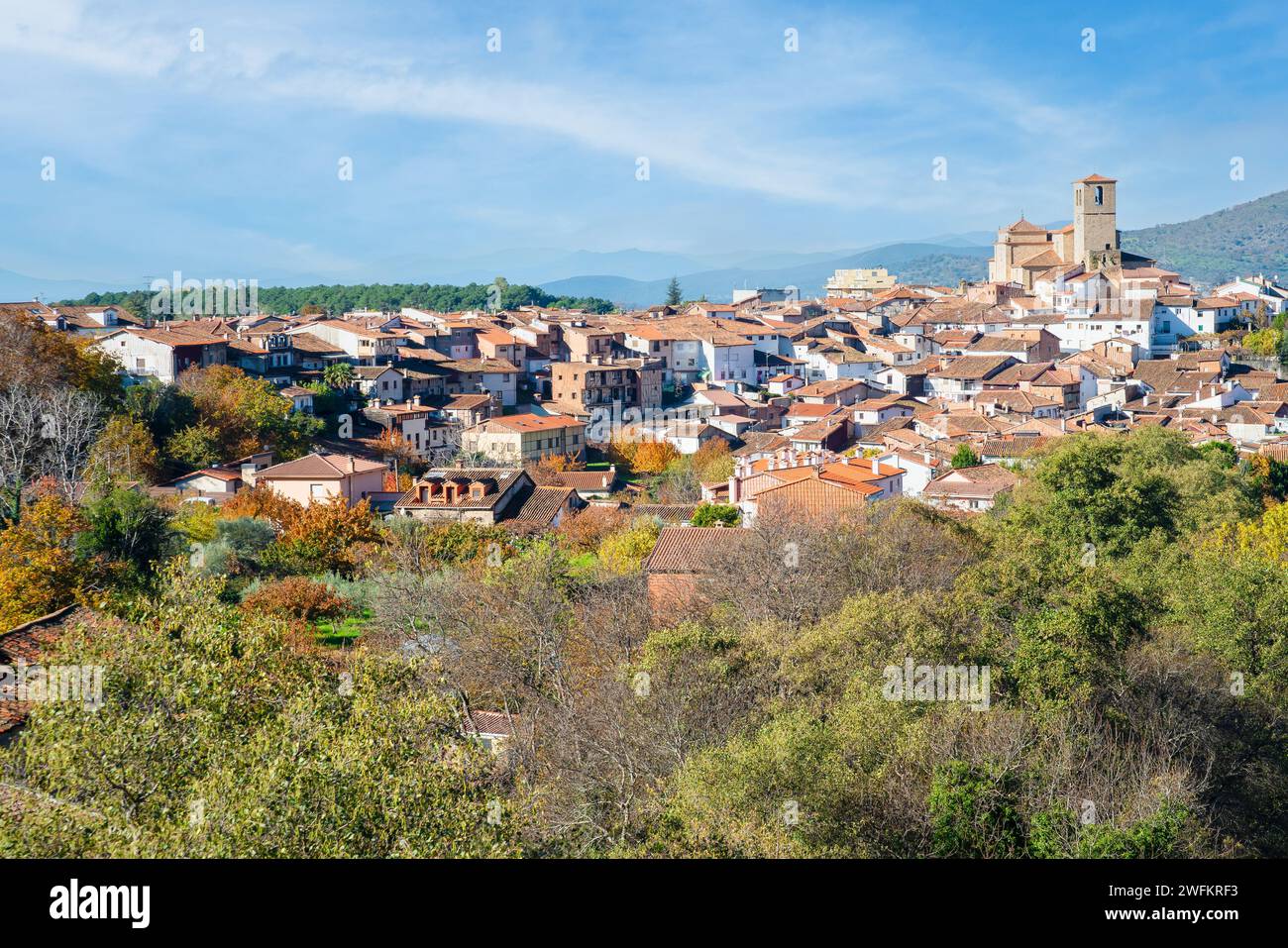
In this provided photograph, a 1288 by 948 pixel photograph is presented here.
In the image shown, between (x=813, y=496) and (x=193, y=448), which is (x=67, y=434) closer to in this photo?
(x=193, y=448)

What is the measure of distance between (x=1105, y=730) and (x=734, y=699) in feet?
10.4

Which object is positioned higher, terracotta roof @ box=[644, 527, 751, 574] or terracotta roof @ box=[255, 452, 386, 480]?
terracotta roof @ box=[255, 452, 386, 480]

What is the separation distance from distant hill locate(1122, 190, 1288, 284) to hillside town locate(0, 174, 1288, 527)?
9349 centimetres

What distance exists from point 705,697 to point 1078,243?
53.4m

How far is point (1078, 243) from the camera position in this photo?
5866cm

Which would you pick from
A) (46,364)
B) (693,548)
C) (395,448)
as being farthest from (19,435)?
(693,548)

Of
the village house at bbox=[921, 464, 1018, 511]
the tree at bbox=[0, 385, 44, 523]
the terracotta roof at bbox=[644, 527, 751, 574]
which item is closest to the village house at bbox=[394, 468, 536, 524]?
the tree at bbox=[0, 385, 44, 523]

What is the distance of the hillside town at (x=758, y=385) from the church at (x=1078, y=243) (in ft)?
0.47

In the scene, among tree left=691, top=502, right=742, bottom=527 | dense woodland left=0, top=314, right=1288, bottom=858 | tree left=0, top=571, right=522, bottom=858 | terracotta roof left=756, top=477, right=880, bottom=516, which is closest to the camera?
tree left=0, top=571, right=522, bottom=858

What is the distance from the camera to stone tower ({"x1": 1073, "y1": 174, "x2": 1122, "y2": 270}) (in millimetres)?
56938

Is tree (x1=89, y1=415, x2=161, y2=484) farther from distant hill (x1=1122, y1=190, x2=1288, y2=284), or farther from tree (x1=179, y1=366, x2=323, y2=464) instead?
distant hill (x1=1122, y1=190, x2=1288, y2=284)

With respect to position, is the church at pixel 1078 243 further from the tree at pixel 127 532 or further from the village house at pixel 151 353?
the tree at pixel 127 532

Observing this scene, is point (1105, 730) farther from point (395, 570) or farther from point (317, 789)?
point (395, 570)
